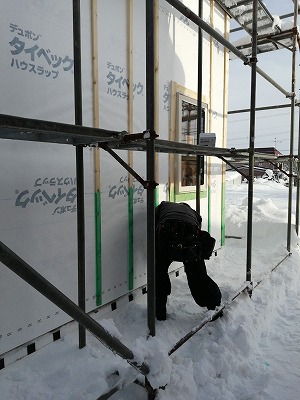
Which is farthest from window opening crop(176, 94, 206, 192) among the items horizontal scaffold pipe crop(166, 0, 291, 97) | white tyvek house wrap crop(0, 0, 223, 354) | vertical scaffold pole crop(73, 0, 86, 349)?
vertical scaffold pole crop(73, 0, 86, 349)

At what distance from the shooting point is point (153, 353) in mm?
1990

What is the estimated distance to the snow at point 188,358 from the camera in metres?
2.19

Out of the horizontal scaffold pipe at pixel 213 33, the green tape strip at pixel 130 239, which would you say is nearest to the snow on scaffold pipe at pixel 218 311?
the green tape strip at pixel 130 239

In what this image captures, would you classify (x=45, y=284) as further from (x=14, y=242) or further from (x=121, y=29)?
(x=121, y=29)

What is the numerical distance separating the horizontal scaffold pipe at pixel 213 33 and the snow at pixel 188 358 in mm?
2584

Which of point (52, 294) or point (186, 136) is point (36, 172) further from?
point (186, 136)

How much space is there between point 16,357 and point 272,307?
2772 millimetres

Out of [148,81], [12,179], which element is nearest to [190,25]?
[148,81]

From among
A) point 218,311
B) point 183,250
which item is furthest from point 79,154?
point 218,311

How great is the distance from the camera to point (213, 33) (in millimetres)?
3199

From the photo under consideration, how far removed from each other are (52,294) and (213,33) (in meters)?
2.99

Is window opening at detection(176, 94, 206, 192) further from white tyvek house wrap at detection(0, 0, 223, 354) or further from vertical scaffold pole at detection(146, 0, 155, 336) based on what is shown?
vertical scaffold pole at detection(146, 0, 155, 336)

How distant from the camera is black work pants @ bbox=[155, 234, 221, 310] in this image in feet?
10.5

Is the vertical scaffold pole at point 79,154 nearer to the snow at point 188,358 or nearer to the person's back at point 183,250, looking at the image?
the snow at point 188,358
